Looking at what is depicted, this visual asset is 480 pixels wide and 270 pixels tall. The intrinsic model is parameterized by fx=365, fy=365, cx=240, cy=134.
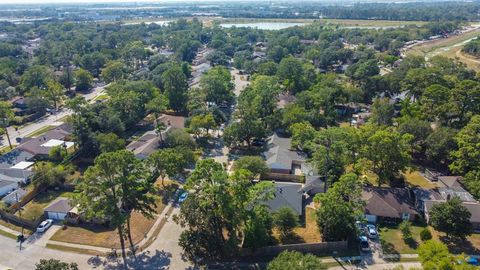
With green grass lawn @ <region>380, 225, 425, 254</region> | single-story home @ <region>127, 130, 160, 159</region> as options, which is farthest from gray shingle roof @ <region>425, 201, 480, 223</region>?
single-story home @ <region>127, 130, 160, 159</region>

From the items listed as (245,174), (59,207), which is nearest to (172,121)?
(59,207)

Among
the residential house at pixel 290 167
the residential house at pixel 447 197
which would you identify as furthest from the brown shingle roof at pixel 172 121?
the residential house at pixel 447 197

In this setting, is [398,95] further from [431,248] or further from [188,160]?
[431,248]

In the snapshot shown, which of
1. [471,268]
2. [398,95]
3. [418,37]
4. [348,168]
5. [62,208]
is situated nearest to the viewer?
[471,268]

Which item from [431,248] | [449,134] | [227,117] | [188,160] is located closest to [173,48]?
[227,117]

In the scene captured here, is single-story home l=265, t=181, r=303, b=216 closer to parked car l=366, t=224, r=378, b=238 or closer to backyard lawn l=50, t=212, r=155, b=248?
parked car l=366, t=224, r=378, b=238

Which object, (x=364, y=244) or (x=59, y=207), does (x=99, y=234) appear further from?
(x=364, y=244)

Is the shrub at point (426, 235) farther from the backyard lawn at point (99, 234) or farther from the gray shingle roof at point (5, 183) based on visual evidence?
the gray shingle roof at point (5, 183)
